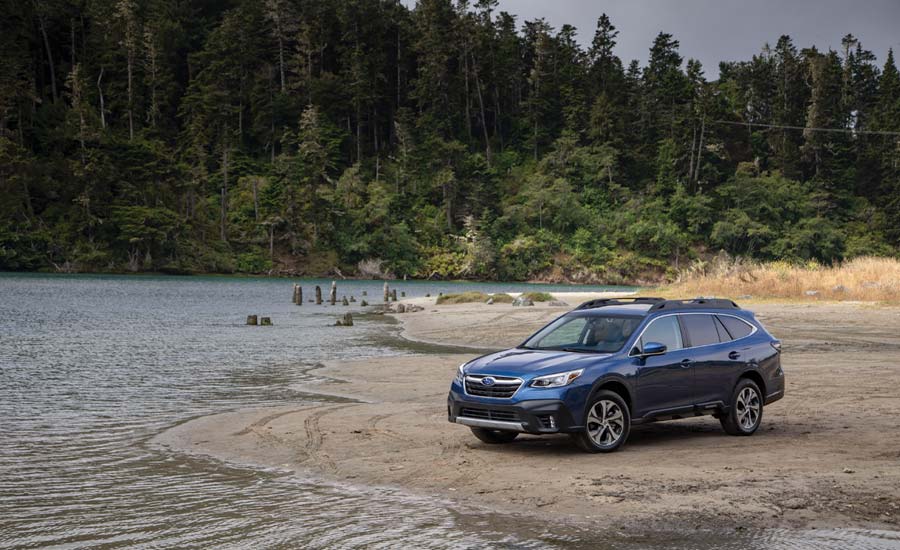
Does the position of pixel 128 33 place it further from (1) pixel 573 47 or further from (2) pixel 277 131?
Answer: (1) pixel 573 47

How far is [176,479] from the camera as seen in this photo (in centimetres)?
983

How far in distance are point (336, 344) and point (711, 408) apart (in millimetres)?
18902

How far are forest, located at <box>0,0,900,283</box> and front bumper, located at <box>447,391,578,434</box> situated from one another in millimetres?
92019

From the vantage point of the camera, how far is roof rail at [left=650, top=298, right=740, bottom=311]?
11.8 metres

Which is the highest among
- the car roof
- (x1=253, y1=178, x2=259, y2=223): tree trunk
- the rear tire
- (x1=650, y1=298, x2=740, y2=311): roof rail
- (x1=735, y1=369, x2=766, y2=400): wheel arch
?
(x1=253, y1=178, x2=259, y2=223): tree trunk

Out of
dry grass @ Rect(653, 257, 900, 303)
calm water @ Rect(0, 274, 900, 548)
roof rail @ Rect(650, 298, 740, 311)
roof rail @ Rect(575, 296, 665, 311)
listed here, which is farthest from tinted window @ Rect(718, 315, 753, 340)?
dry grass @ Rect(653, 257, 900, 303)

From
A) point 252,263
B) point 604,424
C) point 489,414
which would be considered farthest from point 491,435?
point 252,263

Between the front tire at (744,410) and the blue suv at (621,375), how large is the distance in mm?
14

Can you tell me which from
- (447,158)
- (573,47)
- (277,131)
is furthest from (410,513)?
(573,47)

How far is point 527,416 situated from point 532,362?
0.73 meters

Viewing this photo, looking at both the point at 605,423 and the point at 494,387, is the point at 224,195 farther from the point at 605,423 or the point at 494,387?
the point at 605,423

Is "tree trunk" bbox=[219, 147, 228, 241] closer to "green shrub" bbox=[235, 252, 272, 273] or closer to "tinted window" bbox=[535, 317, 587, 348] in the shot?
"green shrub" bbox=[235, 252, 272, 273]

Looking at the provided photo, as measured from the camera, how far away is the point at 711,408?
39.0 feet

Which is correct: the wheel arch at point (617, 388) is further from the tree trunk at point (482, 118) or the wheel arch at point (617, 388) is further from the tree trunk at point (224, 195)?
the tree trunk at point (482, 118)
